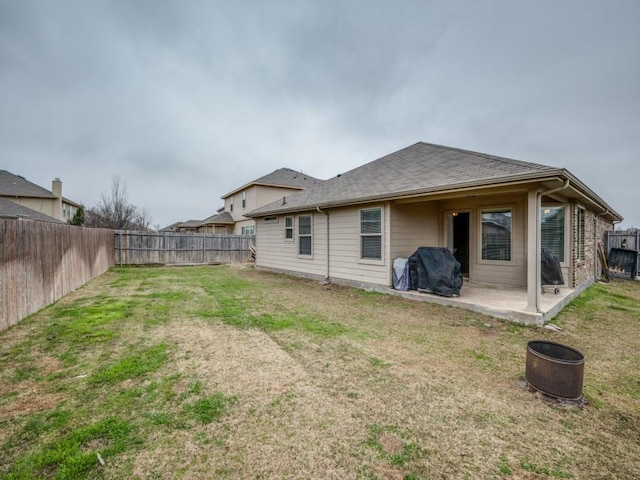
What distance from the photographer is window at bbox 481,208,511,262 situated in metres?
7.56

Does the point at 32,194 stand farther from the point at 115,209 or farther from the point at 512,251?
the point at 512,251

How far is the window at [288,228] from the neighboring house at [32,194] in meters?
25.3

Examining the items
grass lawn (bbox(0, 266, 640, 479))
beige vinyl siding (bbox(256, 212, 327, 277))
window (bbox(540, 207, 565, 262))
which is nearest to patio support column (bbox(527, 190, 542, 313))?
grass lawn (bbox(0, 266, 640, 479))

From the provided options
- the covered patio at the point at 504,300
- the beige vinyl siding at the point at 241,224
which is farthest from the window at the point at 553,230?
the beige vinyl siding at the point at 241,224

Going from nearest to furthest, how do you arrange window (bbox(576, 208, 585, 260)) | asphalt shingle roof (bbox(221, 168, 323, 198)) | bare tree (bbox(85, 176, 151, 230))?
1. window (bbox(576, 208, 585, 260))
2. asphalt shingle roof (bbox(221, 168, 323, 198))
3. bare tree (bbox(85, 176, 151, 230))

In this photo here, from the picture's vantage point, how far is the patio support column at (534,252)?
4.96m

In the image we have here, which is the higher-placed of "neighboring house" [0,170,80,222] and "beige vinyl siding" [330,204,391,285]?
"neighboring house" [0,170,80,222]

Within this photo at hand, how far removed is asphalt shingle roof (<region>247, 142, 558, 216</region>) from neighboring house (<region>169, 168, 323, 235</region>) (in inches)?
438

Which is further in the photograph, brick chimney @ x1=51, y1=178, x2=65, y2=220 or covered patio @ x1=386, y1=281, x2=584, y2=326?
brick chimney @ x1=51, y1=178, x2=65, y2=220

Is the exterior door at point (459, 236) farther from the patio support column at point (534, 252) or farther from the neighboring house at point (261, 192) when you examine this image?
the neighboring house at point (261, 192)

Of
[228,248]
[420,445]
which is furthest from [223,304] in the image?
[228,248]

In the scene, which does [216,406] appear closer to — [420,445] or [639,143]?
[420,445]

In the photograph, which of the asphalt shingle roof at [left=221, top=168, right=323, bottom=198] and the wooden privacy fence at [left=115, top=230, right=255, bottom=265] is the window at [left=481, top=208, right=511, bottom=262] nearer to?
the wooden privacy fence at [left=115, top=230, right=255, bottom=265]

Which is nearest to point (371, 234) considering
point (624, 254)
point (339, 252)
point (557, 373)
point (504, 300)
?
point (339, 252)
